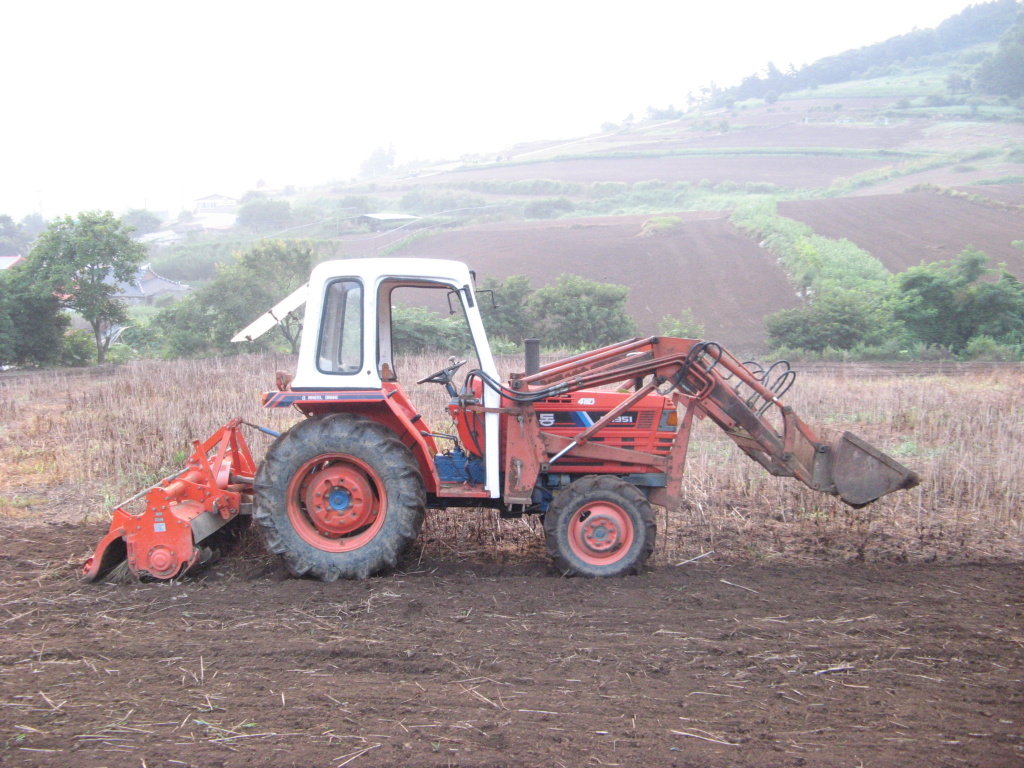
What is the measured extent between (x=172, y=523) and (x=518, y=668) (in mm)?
2804

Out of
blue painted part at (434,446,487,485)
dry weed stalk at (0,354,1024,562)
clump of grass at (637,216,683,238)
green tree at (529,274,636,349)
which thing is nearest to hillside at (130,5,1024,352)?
clump of grass at (637,216,683,238)

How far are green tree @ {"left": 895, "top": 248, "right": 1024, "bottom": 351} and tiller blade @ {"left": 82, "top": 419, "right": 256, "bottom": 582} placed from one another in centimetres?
2017

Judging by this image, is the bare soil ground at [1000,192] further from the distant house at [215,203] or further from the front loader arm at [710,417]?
the distant house at [215,203]

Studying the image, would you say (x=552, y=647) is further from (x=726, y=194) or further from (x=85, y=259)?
(x=726, y=194)

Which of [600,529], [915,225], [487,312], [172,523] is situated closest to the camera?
[172,523]

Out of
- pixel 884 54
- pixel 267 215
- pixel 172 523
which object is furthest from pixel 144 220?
pixel 884 54

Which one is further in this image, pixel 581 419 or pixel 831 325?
pixel 831 325

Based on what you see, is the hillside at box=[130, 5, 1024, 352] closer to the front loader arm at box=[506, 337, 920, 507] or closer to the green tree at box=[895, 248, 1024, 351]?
the green tree at box=[895, 248, 1024, 351]

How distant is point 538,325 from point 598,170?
4716 cm

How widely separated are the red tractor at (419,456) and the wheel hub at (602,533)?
0.4 inches

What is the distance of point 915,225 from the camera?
36.2m

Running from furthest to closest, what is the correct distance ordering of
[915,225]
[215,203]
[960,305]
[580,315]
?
[215,203] < [915,225] < [580,315] < [960,305]

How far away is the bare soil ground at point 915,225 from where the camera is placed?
31.0m

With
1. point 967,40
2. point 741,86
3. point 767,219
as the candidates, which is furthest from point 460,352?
point 967,40
